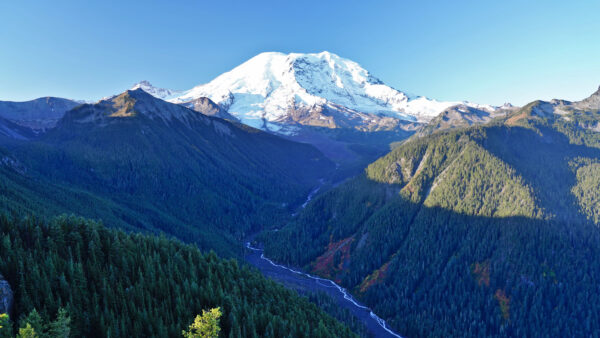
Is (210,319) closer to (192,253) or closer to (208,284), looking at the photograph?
(208,284)

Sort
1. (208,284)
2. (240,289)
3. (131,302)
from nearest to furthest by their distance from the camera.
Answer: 1. (131,302)
2. (208,284)
3. (240,289)

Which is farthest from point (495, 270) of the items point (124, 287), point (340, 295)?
point (124, 287)

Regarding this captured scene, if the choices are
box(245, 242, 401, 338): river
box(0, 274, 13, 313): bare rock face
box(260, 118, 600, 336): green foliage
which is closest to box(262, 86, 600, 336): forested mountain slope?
box(260, 118, 600, 336): green foliage

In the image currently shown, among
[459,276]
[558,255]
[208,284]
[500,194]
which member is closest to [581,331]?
[558,255]

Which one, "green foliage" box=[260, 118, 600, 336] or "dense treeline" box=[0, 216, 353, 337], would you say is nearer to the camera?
"dense treeline" box=[0, 216, 353, 337]

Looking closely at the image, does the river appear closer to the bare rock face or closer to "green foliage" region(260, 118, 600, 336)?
"green foliage" region(260, 118, 600, 336)

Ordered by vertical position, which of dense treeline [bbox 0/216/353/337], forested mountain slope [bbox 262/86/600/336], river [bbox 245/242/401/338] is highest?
dense treeline [bbox 0/216/353/337]

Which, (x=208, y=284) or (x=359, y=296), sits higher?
(x=208, y=284)
